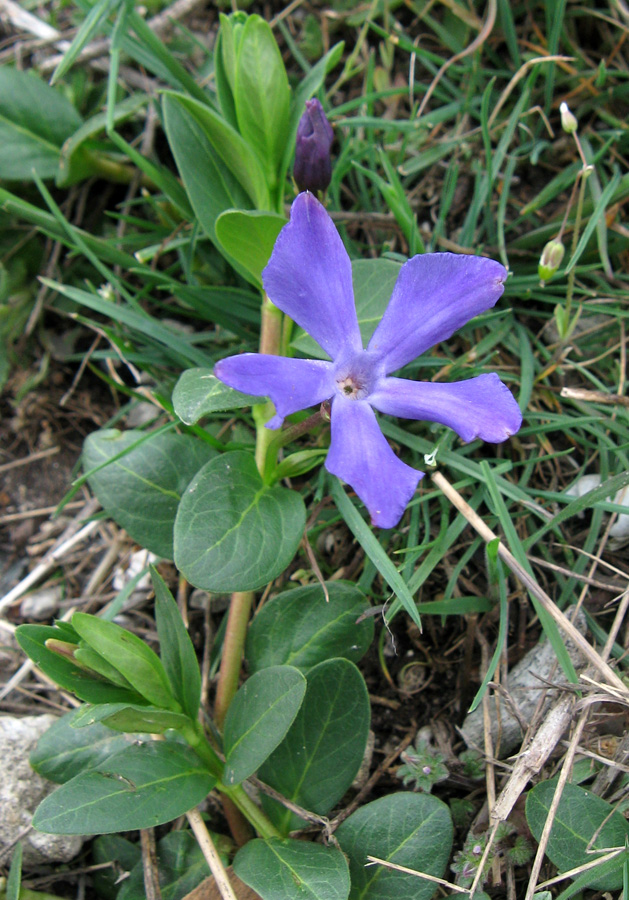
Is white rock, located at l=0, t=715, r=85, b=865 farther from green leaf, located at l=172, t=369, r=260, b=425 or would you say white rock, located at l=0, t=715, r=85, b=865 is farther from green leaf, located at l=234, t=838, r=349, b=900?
green leaf, located at l=172, t=369, r=260, b=425

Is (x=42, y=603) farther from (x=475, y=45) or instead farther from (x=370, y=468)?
(x=475, y=45)

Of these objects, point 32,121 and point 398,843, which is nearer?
point 398,843

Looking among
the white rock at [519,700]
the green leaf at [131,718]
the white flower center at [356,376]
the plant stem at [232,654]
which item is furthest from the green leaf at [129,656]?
the white rock at [519,700]

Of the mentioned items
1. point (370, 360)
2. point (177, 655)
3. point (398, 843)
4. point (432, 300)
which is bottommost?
point (398, 843)

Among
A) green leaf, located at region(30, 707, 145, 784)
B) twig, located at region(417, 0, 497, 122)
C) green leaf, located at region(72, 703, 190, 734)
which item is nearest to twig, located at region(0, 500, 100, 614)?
green leaf, located at region(30, 707, 145, 784)

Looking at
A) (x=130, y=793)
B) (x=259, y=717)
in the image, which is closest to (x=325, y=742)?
(x=259, y=717)

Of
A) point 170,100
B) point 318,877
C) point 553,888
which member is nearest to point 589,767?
point 553,888

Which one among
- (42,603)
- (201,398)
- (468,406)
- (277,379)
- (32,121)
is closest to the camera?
(277,379)
